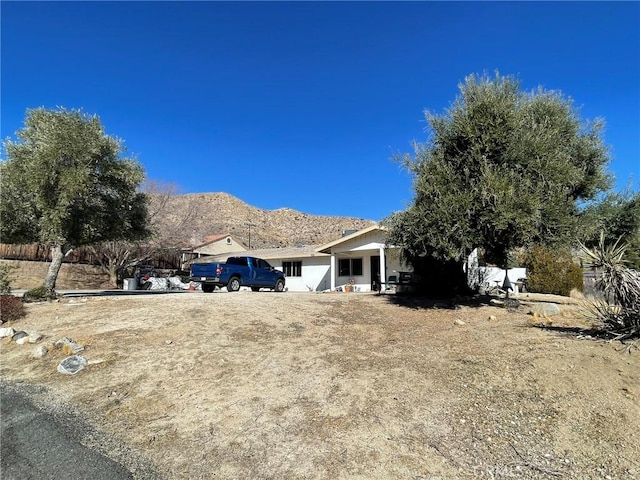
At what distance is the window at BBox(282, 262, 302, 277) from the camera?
29.6m

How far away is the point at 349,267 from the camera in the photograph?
26.4 m

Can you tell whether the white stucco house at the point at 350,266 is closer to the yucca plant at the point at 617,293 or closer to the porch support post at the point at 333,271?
the porch support post at the point at 333,271

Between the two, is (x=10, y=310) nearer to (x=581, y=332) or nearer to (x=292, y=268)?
(x=581, y=332)

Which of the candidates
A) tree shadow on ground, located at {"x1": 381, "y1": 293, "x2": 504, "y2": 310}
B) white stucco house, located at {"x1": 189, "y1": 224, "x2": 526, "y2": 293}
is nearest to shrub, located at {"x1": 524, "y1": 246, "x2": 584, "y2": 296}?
white stucco house, located at {"x1": 189, "y1": 224, "x2": 526, "y2": 293}

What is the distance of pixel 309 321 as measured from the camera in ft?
33.4

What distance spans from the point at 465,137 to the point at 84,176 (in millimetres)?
12205

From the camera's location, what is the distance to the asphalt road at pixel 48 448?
3.91 m

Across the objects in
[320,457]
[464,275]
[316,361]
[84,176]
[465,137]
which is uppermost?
[465,137]

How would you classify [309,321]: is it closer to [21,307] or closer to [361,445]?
[361,445]

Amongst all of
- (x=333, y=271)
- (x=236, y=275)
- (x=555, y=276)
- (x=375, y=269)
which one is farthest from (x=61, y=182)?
(x=555, y=276)

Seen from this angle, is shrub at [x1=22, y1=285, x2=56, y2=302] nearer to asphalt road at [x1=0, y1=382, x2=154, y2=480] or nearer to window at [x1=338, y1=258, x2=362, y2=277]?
asphalt road at [x1=0, y1=382, x2=154, y2=480]

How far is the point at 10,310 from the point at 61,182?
4.85 metres

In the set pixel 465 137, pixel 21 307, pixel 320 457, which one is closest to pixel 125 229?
pixel 21 307

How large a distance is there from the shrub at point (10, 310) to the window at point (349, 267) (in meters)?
18.3
